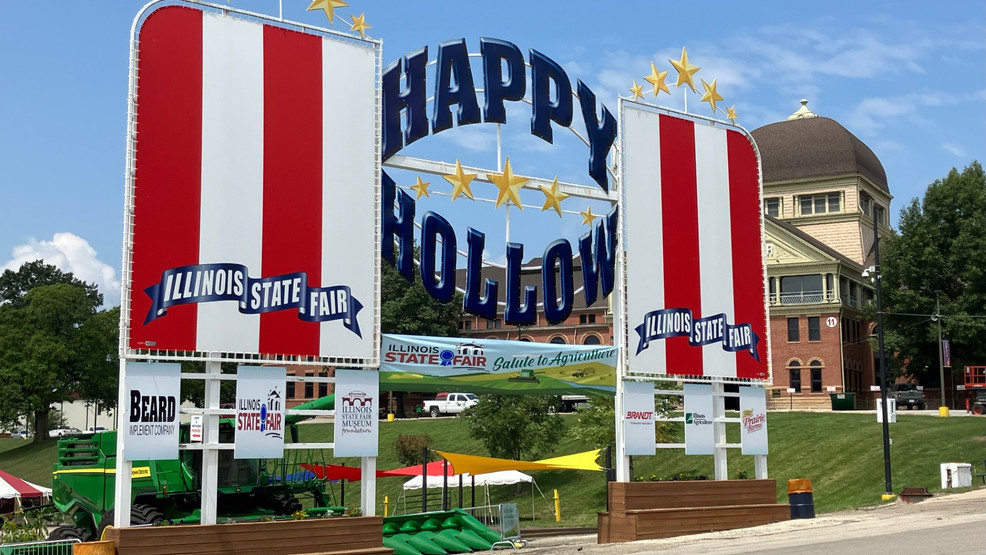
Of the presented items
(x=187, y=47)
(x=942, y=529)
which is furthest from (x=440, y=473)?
(x=187, y=47)

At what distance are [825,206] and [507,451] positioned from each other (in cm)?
Answer: 4414

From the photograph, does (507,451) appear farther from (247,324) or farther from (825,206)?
(825,206)

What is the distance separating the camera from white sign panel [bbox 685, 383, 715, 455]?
22828 millimetres

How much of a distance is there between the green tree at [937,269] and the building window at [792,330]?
20.9ft

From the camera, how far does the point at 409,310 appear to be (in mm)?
73875

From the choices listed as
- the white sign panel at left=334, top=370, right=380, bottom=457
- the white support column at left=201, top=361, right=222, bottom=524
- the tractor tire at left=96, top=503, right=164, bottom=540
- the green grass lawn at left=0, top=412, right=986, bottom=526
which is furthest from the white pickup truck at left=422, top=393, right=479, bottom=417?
the white support column at left=201, top=361, right=222, bottom=524

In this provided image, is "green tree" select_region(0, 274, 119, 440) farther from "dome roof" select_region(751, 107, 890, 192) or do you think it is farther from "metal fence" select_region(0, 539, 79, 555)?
"metal fence" select_region(0, 539, 79, 555)

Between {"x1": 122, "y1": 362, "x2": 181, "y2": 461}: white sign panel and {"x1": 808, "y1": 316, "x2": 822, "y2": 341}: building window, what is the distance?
6424 centimetres

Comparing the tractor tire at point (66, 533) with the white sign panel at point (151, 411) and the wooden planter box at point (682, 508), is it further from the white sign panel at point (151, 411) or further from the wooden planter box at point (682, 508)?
the wooden planter box at point (682, 508)

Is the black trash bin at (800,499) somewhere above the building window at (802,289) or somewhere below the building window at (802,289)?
below

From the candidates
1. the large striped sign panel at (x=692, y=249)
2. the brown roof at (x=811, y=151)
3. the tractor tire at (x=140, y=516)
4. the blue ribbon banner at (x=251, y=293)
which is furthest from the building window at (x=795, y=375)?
the blue ribbon banner at (x=251, y=293)

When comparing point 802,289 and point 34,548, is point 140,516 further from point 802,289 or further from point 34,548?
point 802,289

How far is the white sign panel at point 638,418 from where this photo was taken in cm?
2186

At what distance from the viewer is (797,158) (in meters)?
81.0
